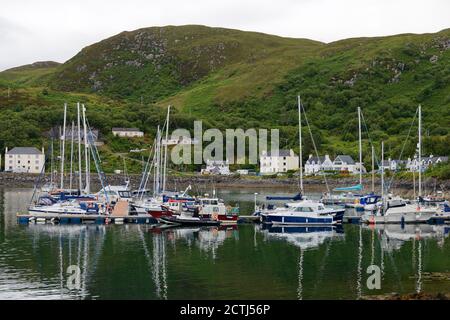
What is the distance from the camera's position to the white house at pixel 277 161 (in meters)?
156

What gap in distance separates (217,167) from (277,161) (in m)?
14.4

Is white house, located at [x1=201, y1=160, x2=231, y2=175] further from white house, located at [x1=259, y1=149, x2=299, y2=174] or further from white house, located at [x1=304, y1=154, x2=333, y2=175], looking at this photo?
white house, located at [x1=304, y1=154, x2=333, y2=175]

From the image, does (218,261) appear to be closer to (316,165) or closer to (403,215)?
(403,215)

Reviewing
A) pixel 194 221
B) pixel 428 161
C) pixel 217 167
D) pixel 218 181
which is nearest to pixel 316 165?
pixel 217 167

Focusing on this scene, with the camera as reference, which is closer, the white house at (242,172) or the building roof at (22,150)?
the white house at (242,172)

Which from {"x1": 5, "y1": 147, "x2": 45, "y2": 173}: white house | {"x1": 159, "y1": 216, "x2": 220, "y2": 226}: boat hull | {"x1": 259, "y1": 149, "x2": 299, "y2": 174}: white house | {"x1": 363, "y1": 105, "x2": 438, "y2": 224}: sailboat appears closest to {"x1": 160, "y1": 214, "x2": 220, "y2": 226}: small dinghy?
{"x1": 159, "y1": 216, "x2": 220, "y2": 226}: boat hull

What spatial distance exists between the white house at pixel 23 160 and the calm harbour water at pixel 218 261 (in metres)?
95.0

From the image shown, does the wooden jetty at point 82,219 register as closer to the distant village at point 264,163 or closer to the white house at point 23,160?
the distant village at point 264,163

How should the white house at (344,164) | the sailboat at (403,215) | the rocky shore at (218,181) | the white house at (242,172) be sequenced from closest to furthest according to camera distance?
the sailboat at (403,215) < the rocky shore at (218,181) < the white house at (344,164) < the white house at (242,172)

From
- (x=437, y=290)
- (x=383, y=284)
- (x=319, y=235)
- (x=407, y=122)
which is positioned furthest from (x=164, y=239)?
(x=407, y=122)

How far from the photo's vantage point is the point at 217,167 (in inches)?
6078

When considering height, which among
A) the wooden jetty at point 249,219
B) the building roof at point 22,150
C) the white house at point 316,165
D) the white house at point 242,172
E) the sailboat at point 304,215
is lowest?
the wooden jetty at point 249,219

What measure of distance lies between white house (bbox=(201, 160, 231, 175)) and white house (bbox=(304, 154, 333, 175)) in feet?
60.8

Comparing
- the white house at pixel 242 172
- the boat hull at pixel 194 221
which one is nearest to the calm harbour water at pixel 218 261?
the boat hull at pixel 194 221
